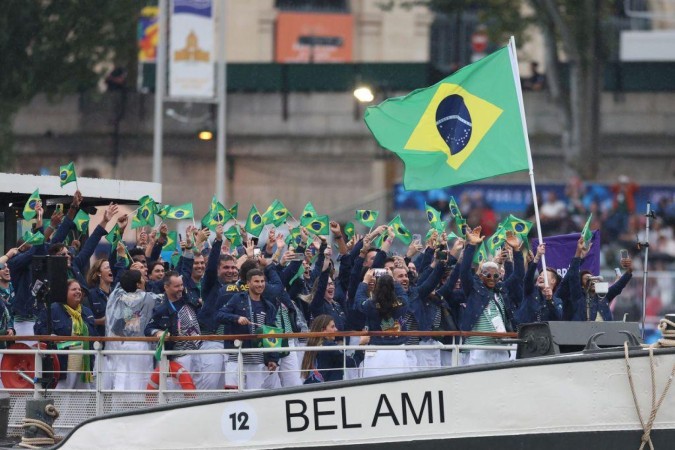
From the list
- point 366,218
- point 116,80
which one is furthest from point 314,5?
point 366,218

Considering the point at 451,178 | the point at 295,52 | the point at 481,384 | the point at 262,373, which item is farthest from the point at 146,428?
the point at 295,52

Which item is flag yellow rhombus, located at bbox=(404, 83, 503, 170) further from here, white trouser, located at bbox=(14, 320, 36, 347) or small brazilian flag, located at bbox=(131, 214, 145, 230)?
white trouser, located at bbox=(14, 320, 36, 347)

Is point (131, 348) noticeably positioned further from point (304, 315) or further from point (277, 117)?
point (277, 117)

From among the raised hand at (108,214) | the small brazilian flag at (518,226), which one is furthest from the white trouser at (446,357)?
the raised hand at (108,214)

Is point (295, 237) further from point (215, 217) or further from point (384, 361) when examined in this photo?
point (384, 361)

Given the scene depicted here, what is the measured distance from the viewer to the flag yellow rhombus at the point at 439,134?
49.3 feet

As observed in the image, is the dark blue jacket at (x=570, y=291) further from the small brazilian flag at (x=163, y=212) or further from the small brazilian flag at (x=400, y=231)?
the small brazilian flag at (x=163, y=212)

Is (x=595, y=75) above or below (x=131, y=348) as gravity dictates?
above

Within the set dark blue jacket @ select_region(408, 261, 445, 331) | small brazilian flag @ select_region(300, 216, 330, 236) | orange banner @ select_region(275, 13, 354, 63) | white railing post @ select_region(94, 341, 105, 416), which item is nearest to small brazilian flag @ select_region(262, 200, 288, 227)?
small brazilian flag @ select_region(300, 216, 330, 236)

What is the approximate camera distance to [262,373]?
13648 mm

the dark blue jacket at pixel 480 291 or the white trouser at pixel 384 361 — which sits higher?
the dark blue jacket at pixel 480 291

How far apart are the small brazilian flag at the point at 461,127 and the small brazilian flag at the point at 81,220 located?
9.17 ft

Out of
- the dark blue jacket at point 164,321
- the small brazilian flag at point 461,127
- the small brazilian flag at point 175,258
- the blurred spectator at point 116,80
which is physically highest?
the blurred spectator at point 116,80

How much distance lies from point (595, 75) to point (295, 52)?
968cm
